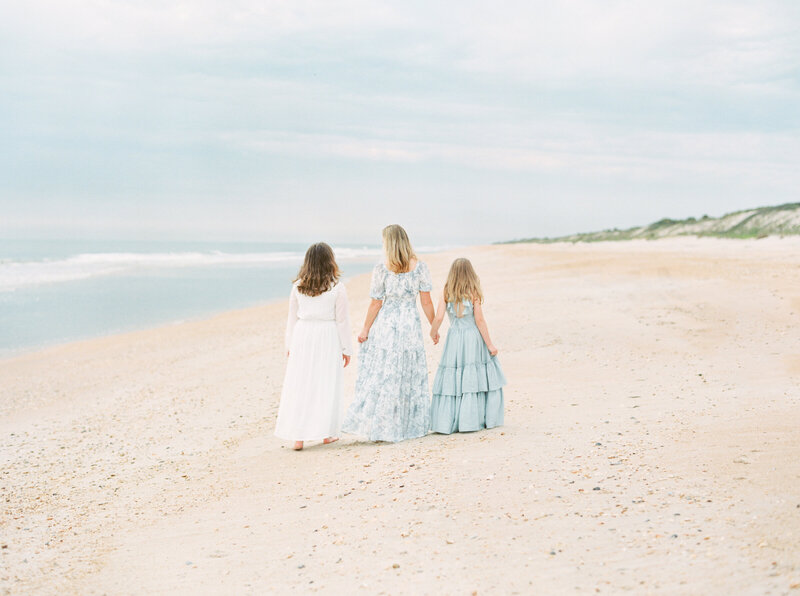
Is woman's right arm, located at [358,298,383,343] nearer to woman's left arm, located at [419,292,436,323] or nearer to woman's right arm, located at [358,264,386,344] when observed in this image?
woman's right arm, located at [358,264,386,344]

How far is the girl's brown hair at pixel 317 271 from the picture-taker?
7223 millimetres

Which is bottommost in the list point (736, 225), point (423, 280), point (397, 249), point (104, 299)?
point (104, 299)

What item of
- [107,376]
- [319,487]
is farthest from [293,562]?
[107,376]

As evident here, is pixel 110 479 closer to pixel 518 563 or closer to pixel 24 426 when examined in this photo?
pixel 24 426

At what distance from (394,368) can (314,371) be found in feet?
2.71

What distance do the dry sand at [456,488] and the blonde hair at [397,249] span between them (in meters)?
1.73

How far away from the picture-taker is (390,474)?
20.2 feet

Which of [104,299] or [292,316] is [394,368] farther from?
[104,299]

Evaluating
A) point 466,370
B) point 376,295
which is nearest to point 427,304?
point 376,295

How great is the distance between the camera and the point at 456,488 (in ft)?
18.5

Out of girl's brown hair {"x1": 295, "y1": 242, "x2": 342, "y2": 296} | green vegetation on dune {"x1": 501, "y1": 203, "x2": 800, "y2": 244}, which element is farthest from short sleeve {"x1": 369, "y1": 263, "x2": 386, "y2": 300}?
green vegetation on dune {"x1": 501, "y1": 203, "x2": 800, "y2": 244}

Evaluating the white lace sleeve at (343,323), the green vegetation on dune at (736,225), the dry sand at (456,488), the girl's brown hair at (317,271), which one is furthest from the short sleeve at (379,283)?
the green vegetation on dune at (736,225)

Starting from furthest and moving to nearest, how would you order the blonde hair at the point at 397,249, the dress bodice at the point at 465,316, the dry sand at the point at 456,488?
the dress bodice at the point at 465,316
the blonde hair at the point at 397,249
the dry sand at the point at 456,488

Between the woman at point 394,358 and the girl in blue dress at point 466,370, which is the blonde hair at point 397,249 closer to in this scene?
the woman at point 394,358
